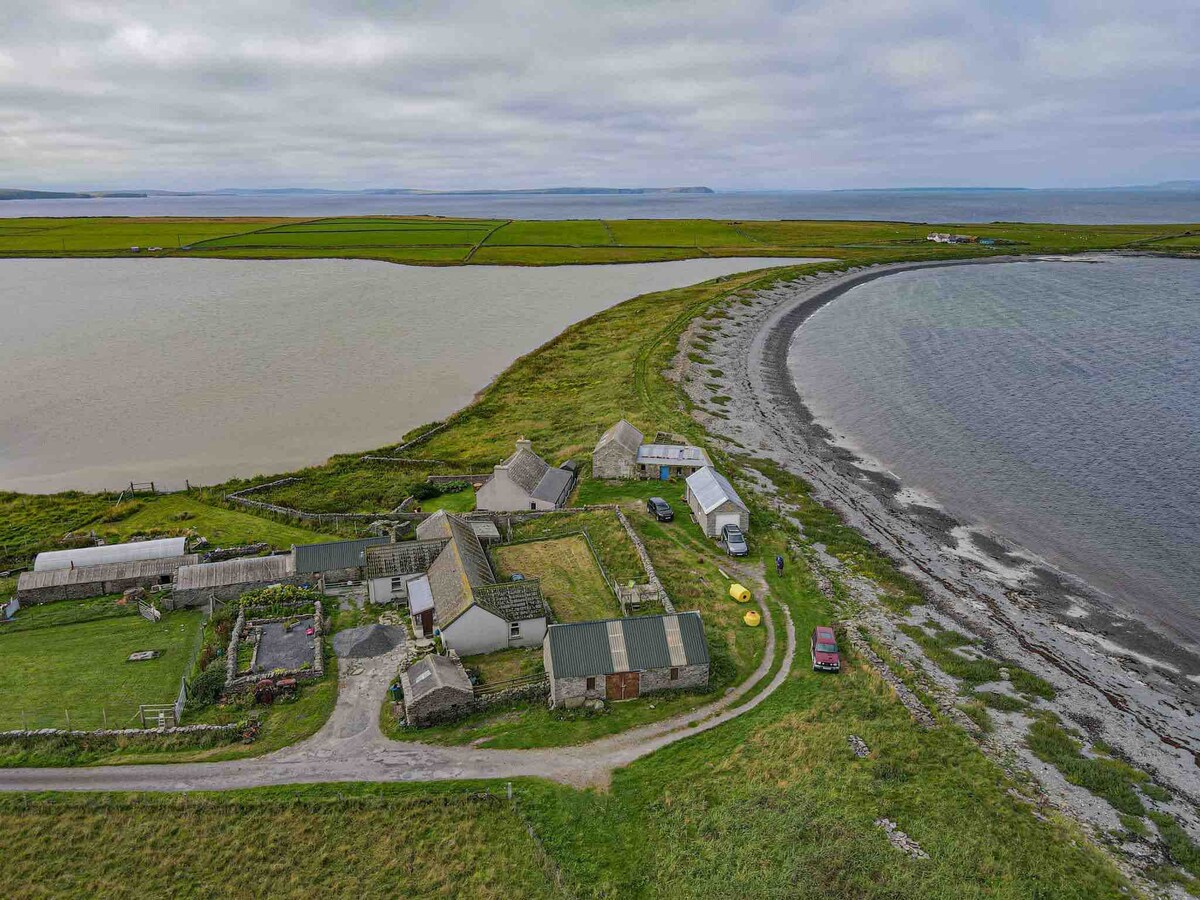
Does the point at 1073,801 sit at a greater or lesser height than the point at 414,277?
lesser

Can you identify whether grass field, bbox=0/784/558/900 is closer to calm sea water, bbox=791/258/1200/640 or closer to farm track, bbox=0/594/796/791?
farm track, bbox=0/594/796/791

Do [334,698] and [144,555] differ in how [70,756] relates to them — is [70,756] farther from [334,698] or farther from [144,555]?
[144,555]

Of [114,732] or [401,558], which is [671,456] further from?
[114,732]

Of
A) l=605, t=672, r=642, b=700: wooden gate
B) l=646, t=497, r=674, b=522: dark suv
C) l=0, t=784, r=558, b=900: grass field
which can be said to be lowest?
l=0, t=784, r=558, b=900: grass field

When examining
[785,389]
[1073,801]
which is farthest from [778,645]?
[785,389]

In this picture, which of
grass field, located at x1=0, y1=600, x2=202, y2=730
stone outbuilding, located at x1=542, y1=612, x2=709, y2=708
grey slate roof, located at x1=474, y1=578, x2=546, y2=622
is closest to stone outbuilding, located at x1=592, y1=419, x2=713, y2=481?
grey slate roof, located at x1=474, y1=578, x2=546, y2=622

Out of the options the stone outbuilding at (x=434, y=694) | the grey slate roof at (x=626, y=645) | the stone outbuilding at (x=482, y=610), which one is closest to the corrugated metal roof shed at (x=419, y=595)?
the stone outbuilding at (x=482, y=610)
